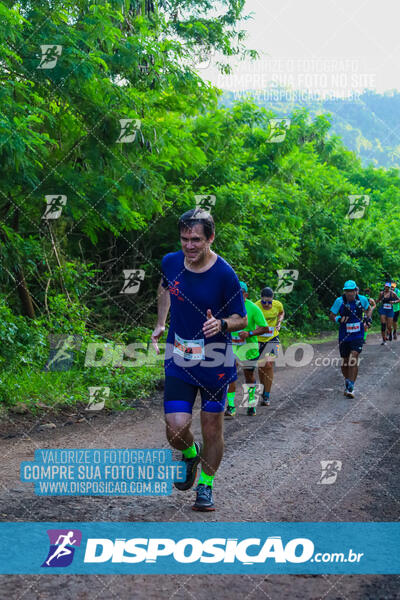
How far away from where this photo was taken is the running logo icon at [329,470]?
592 centimetres

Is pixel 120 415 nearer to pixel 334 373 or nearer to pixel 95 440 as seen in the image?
pixel 95 440

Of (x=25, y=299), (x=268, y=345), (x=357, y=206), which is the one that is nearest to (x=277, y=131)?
(x=357, y=206)

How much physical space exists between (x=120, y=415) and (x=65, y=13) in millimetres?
6506

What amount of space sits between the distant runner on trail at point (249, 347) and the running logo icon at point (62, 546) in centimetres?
517

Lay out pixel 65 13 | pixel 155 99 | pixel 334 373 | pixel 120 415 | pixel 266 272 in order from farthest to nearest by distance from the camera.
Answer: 1. pixel 266 272
2. pixel 334 373
3. pixel 155 99
4. pixel 65 13
5. pixel 120 415

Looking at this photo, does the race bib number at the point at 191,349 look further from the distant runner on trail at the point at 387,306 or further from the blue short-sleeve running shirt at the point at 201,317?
the distant runner on trail at the point at 387,306

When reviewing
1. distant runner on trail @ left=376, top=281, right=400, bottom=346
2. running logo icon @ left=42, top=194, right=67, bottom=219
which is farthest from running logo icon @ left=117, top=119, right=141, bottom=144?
distant runner on trail @ left=376, top=281, right=400, bottom=346

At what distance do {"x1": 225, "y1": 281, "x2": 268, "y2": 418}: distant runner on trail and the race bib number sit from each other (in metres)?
4.24

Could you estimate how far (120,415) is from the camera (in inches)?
373

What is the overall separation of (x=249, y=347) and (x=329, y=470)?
3685 mm

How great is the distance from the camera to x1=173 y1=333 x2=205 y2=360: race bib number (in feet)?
15.6

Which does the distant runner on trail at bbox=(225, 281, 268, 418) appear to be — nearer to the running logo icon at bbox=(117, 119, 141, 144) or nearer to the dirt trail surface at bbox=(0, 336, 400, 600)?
the dirt trail surface at bbox=(0, 336, 400, 600)

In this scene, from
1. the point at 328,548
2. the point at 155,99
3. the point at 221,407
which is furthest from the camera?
the point at 155,99

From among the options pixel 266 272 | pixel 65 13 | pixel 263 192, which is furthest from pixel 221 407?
pixel 266 272
